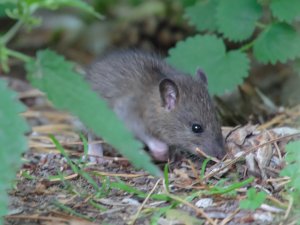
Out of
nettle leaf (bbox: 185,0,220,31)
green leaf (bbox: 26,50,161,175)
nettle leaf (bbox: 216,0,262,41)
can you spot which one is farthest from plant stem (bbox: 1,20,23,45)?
nettle leaf (bbox: 185,0,220,31)

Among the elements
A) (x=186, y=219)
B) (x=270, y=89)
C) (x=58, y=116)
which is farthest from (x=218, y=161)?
(x=270, y=89)

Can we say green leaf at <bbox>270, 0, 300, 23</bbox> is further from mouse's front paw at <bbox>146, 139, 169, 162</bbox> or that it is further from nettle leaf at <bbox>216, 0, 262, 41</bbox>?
mouse's front paw at <bbox>146, 139, 169, 162</bbox>

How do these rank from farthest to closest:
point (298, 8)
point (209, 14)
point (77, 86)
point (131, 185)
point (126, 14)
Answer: point (126, 14) → point (209, 14) → point (298, 8) → point (131, 185) → point (77, 86)

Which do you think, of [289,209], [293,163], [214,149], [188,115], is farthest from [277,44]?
[289,209]

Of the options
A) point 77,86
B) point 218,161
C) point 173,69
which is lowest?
point 218,161

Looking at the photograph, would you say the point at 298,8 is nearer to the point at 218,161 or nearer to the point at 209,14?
the point at 209,14
